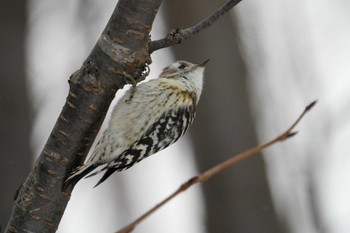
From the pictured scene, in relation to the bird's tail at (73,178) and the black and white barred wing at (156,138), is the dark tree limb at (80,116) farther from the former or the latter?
the black and white barred wing at (156,138)

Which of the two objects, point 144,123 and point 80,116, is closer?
point 80,116

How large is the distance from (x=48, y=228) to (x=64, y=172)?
0.83 feet

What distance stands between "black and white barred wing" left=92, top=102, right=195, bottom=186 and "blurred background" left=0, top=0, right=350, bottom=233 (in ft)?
1.37

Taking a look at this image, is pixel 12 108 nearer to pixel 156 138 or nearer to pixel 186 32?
pixel 156 138

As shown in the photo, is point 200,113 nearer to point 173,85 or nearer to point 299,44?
point 173,85

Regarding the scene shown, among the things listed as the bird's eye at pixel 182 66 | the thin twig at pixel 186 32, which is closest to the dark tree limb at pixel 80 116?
the thin twig at pixel 186 32

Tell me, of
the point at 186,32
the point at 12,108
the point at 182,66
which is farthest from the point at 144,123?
the point at 186,32

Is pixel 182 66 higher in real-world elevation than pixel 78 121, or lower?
higher

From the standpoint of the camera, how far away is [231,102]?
14.5 feet

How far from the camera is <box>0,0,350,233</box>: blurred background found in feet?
13.8

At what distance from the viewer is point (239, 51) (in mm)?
4590

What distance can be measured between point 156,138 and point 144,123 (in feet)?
0.43

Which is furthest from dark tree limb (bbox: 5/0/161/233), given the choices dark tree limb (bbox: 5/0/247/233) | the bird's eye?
the bird's eye

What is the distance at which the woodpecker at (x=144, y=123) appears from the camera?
12.3 ft
